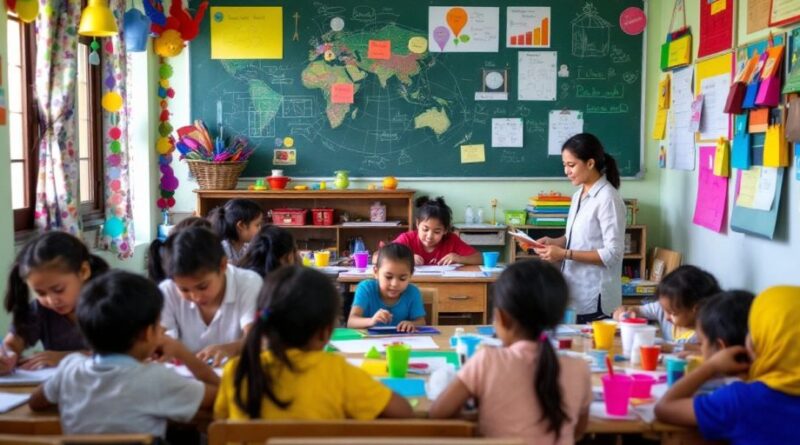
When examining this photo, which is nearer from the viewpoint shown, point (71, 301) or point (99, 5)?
point (71, 301)

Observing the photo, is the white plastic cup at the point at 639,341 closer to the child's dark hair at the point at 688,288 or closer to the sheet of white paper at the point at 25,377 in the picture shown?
the child's dark hair at the point at 688,288

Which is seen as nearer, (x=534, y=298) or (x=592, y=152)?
(x=534, y=298)

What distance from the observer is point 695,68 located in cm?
570

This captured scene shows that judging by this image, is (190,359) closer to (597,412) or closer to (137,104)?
(597,412)

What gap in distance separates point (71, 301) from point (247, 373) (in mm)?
1009

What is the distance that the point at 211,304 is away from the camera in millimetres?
3062

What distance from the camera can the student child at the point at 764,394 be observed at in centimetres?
226

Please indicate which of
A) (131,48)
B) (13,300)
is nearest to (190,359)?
(13,300)

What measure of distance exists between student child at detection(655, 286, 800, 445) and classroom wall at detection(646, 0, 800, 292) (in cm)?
216

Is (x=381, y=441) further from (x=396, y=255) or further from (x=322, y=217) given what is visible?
(x=322, y=217)

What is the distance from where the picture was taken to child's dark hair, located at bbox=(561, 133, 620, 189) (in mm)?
4453

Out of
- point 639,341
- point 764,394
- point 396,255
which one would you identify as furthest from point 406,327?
point 764,394

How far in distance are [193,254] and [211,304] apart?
0.26 m

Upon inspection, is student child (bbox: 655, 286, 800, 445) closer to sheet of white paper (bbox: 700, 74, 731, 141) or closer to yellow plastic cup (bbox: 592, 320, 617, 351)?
yellow plastic cup (bbox: 592, 320, 617, 351)
